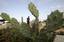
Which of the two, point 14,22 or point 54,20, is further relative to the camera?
point 14,22

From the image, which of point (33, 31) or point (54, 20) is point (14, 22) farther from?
point (54, 20)

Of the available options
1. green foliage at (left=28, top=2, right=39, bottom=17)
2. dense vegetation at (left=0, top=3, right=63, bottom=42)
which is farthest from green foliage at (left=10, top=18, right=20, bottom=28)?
green foliage at (left=28, top=2, right=39, bottom=17)

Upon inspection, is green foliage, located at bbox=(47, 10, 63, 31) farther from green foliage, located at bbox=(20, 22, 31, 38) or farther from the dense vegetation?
green foliage, located at bbox=(20, 22, 31, 38)

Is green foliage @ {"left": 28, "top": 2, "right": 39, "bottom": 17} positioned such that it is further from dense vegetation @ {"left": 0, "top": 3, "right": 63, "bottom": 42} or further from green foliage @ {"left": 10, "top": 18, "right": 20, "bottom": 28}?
green foliage @ {"left": 10, "top": 18, "right": 20, "bottom": 28}

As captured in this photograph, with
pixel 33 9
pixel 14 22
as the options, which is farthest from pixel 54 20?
pixel 14 22

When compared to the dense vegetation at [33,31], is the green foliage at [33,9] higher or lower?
higher

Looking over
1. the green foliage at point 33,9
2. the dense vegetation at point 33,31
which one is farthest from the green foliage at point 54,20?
the green foliage at point 33,9

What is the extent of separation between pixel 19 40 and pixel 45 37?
221mm

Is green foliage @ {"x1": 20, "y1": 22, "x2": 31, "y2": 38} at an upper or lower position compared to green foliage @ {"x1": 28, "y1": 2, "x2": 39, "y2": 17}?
lower

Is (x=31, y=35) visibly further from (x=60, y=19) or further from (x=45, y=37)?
(x=60, y=19)

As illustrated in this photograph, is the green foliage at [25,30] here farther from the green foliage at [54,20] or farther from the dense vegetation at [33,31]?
the green foliage at [54,20]

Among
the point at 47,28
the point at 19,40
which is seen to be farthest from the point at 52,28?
the point at 19,40

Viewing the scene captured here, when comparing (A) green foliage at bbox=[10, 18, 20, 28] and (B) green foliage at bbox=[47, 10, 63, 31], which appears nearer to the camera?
(B) green foliage at bbox=[47, 10, 63, 31]

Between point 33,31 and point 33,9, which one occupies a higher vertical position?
point 33,9
